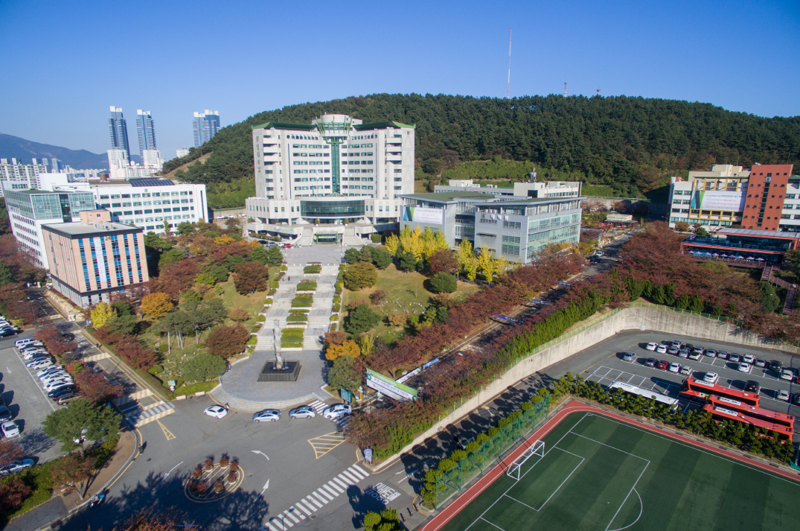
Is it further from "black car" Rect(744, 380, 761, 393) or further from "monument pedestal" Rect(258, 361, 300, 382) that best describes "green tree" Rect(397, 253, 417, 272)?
"black car" Rect(744, 380, 761, 393)

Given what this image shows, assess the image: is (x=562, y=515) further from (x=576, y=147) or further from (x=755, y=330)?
(x=576, y=147)

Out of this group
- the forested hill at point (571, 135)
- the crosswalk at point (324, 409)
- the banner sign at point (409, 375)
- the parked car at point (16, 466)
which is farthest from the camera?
the forested hill at point (571, 135)

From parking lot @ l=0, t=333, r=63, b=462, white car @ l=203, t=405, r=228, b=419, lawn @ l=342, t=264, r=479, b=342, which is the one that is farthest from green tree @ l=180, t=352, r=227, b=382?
lawn @ l=342, t=264, r=479, b=342

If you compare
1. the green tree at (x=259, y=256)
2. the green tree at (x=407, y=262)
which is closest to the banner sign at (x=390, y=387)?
the green tree at (x=407, y=262)

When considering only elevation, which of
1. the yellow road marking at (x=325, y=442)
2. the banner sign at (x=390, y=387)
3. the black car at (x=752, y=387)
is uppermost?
the banner sign at (x=390, y=387)

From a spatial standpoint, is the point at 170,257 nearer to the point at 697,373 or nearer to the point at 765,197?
the point at 697,373

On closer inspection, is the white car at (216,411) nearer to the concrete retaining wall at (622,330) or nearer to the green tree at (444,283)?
the concrete retaining wall at (622,330)
